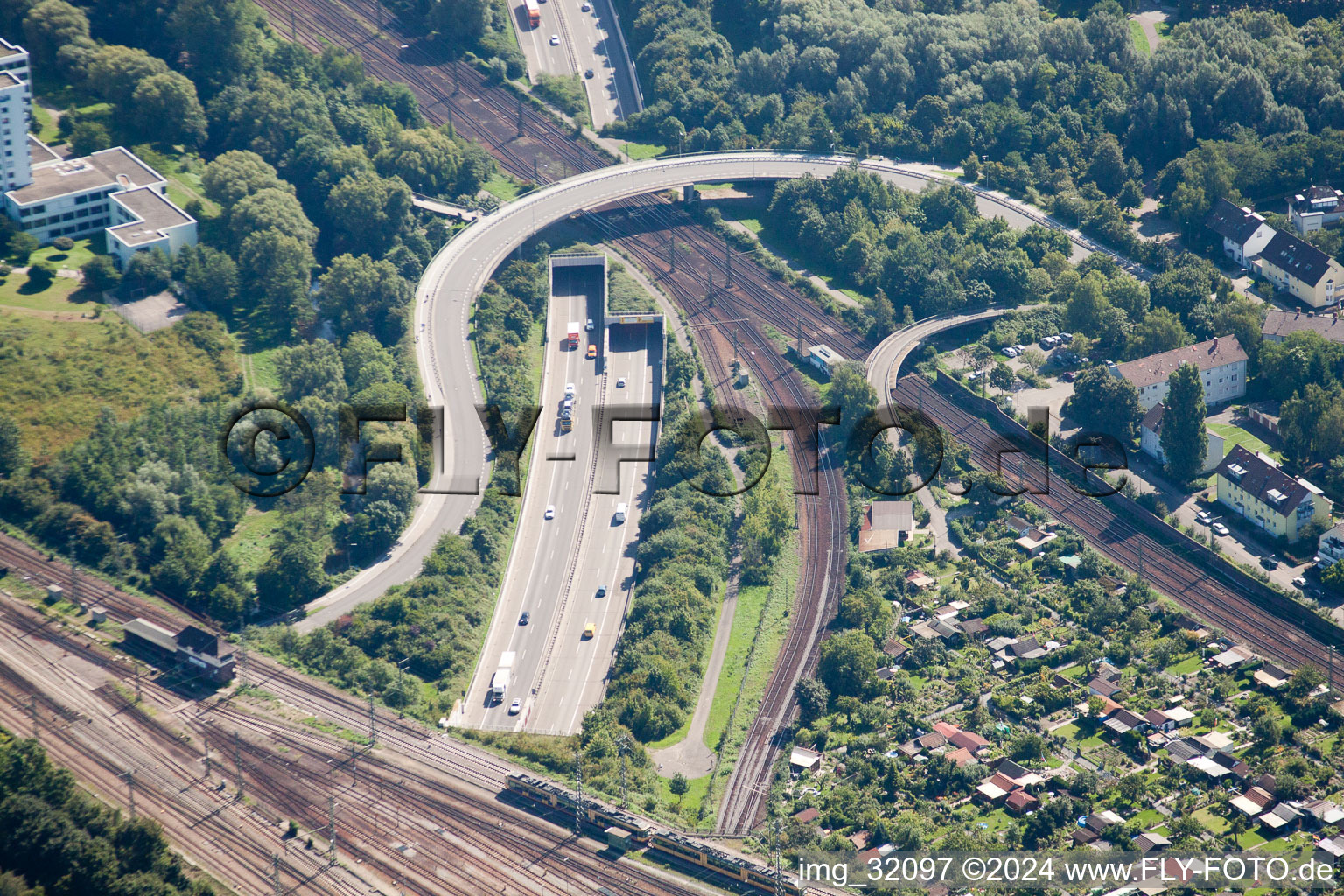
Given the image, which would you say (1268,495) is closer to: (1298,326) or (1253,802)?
(1298,326)

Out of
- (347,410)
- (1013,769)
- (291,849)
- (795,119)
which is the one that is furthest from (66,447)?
(795,119)

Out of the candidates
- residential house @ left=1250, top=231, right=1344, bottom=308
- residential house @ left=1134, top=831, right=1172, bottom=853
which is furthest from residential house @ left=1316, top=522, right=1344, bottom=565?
residential house @ left=1250, top=231, right=1344, bottom=308

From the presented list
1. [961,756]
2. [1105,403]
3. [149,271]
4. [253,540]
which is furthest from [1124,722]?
[149,271]

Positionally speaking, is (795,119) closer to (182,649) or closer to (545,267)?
(545,267)

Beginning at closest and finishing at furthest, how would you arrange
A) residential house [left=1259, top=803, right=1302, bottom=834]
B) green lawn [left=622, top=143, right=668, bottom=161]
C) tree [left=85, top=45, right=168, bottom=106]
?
residential house [left=1259, top=803, right=1302, bottom=834], tree [left=85, top=45, right=168, bottom=106], green lawn [left=622, top=143, right=668, bottom=161]

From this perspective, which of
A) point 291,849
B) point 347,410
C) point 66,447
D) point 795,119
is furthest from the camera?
point 795,119

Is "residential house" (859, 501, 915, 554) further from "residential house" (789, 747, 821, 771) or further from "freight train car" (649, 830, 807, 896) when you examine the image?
"freight train car" (649, 830, 807, 896)
